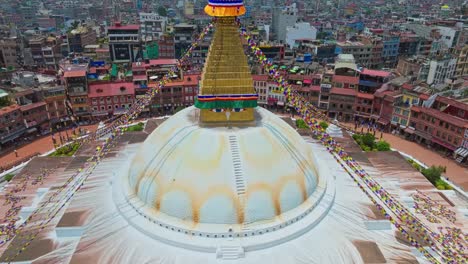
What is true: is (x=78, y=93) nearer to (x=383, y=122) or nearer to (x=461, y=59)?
(x=383, y=122)

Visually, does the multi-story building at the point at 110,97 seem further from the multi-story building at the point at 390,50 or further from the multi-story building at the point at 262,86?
the multi-story building at the point at 390,50

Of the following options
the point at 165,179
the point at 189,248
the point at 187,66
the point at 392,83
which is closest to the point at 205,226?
the point at 189,248

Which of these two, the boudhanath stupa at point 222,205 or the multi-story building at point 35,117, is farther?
the multi-story building at point 35,117

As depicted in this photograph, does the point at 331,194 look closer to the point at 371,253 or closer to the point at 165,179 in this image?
the point at 371,253

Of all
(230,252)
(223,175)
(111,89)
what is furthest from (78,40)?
(230,252)

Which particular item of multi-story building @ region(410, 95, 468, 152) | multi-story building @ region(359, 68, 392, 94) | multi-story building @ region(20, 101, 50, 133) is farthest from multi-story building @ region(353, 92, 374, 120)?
multi-story building @ region(20, 101, 50, 133)

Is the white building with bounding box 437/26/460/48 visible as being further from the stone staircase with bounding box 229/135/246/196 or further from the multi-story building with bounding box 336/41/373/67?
the stone staircase with bounding box 229/135/246/196

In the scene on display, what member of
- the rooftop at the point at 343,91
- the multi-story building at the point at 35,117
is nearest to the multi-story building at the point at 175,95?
the multi-story building at the point at 35,117
